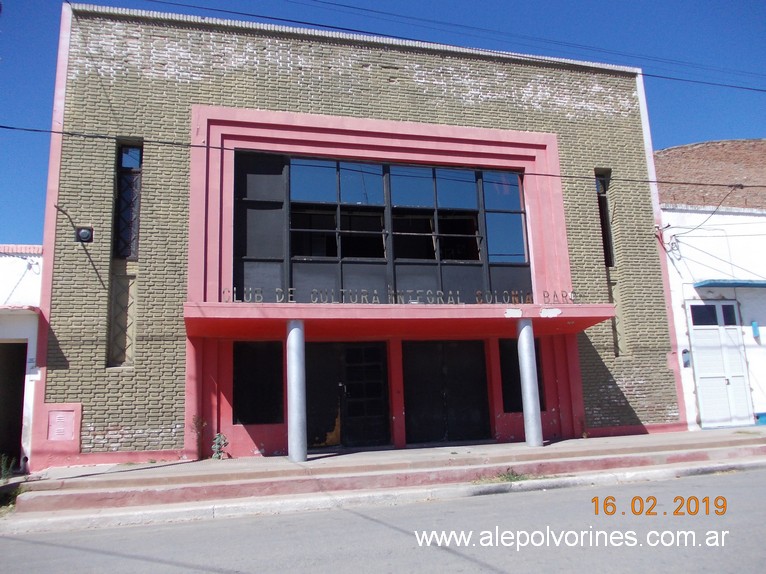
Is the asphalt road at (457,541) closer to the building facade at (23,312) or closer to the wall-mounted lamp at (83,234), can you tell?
the building facade at (23,312)

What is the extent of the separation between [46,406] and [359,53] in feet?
31.2

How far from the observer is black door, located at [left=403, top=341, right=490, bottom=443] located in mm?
12133

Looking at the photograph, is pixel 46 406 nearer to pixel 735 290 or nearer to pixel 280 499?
pixel 280 499

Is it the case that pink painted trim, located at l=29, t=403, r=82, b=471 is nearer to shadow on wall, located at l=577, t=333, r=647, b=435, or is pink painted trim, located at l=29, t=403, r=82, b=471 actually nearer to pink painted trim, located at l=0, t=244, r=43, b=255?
pink painted trim, located at l=0, t=244, r=43, b=255

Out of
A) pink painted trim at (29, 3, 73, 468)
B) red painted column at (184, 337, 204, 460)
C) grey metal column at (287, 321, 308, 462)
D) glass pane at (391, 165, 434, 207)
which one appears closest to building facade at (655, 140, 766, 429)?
glass pane at (391, 165, 434, 207)

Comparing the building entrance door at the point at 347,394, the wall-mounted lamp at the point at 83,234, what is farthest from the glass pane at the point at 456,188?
the wall-mounted lamp at the point at 83,234

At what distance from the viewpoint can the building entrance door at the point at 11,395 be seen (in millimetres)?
11188

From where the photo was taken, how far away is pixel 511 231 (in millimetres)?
13023

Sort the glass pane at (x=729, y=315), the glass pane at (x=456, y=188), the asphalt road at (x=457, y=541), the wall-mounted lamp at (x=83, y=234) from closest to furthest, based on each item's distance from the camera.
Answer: the asphalt road at (x=457, y=541)
the wall-mounted lamp at (x=83, y=234)
the glass pane at (x=456, y=188)
the glass pane at (x=729, y=315)

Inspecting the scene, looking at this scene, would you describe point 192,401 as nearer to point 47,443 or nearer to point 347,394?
point 47,443

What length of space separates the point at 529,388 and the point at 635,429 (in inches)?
142

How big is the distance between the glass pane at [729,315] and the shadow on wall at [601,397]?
3477 millimetres

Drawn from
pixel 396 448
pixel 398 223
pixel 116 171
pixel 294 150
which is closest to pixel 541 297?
pixel 398 223
